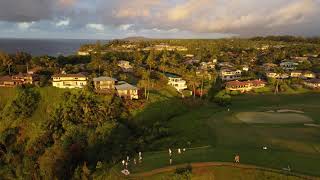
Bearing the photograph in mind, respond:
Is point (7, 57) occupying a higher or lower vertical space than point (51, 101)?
higher

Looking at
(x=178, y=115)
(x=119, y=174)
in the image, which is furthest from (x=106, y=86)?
(x=119, y=174)

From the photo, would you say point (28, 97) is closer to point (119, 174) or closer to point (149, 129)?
point (149, 129)

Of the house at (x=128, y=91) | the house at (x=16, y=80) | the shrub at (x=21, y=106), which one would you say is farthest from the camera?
the house at (x=16, y=80)

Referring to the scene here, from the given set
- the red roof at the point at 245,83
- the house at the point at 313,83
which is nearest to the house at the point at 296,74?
the house at the point at 313,83

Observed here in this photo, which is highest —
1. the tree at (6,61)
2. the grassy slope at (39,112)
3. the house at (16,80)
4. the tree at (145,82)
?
the tree at (6,61)

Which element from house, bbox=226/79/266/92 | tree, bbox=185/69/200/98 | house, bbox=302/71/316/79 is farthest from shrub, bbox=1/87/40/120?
house, bbox=302/71/316/79

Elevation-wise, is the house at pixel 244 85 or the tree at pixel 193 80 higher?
the tree at pixel 193 80

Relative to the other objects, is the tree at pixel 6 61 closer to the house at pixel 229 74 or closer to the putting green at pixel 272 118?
the house at pixel 229 74

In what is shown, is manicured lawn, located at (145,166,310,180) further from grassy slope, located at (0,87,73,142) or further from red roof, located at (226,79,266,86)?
→ red roof, located at (226,79,266,86)
